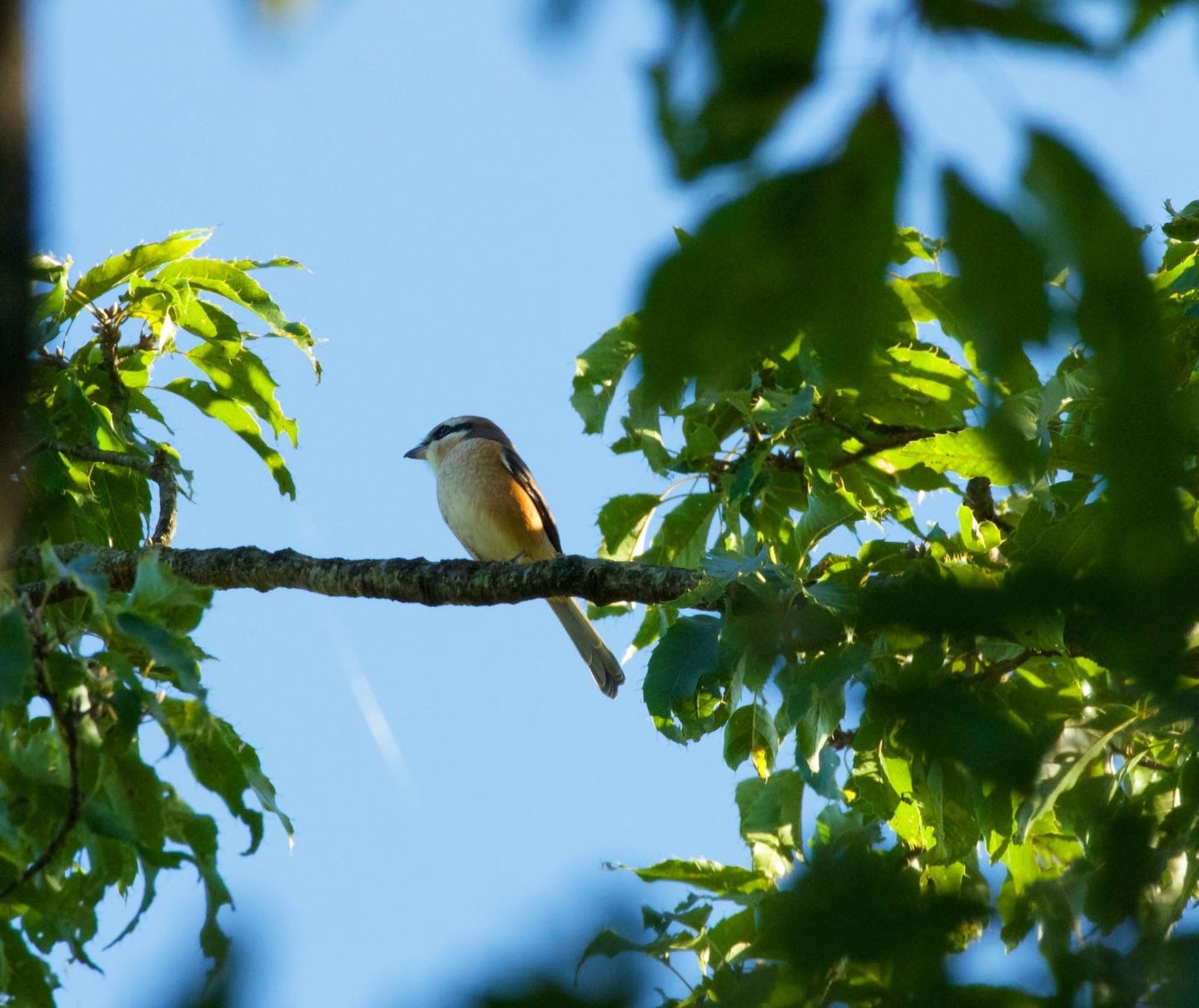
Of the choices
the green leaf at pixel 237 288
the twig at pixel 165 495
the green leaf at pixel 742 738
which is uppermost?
the green leaf at pixel 237 288

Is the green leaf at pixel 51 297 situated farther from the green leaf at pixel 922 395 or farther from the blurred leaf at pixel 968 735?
the blurred leaf at pixel 968 735

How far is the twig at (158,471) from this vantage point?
4.81 meters

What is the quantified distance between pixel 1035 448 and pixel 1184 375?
2.08 metres

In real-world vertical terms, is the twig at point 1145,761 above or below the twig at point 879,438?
below

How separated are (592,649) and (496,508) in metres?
1.22

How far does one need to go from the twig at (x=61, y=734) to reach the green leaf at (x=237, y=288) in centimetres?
264

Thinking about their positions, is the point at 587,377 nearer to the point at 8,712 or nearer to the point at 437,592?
the point at 437,592

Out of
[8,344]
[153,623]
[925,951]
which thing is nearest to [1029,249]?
[925,951]

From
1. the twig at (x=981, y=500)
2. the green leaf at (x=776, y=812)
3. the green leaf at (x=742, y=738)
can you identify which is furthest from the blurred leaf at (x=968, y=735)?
the twig at (x=981, y=500)

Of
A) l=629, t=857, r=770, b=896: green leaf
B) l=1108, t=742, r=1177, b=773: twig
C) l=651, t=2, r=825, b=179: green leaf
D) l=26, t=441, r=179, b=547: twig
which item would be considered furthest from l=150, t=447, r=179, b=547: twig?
l=651, t=2, r=825, b=179: green leaf

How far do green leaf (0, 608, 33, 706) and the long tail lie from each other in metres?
6.50

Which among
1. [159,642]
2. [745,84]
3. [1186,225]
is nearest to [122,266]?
[159,642]

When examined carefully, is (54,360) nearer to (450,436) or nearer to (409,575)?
(409,575)

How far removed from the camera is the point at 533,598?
453cm
